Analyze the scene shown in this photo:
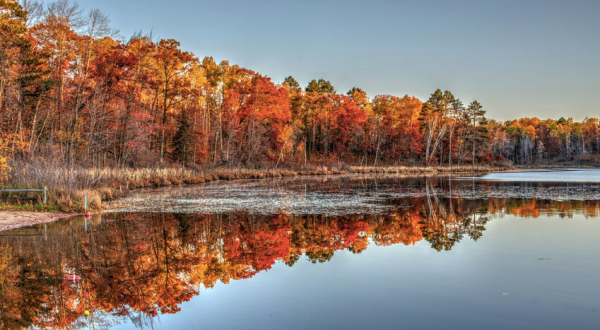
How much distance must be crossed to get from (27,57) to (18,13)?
675 cm

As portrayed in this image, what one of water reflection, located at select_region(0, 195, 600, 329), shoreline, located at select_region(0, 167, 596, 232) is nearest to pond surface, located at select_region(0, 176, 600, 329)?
water reflection, located at select_region(0, 195, 600, 329)

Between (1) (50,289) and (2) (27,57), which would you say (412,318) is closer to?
(1) (50,289)

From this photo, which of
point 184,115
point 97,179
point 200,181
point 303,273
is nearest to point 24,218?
point 97,179

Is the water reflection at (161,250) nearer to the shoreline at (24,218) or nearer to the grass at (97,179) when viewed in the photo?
the shoreline at (24,218)

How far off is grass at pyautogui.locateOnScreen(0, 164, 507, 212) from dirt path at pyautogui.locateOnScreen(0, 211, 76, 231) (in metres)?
0.84

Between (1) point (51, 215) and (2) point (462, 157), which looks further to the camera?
(2) point (462, 157)

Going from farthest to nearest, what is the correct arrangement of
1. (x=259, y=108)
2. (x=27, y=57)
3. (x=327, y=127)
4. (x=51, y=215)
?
1. (x=327, y=127)
2. (x=259, y=108)
3. (x=27, y=57)
4. (x=51, y=215)

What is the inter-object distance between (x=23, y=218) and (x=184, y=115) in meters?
28.9

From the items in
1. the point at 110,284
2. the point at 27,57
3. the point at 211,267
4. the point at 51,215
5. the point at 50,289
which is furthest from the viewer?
the point at 27,57

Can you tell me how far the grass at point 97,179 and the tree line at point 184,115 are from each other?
1292mm

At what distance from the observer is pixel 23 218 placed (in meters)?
14.3

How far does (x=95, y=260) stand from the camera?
9258 mm

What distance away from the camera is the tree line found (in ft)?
82.8

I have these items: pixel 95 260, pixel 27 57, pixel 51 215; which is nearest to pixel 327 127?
pixel 27 57
